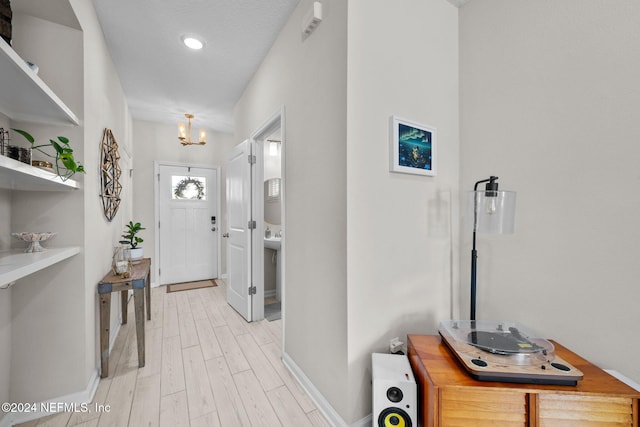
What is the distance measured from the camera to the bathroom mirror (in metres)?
3.82

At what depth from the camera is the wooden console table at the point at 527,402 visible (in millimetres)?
1020

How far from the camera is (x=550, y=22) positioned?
1498 millimetres

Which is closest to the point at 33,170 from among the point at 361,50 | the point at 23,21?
the point at 23,21

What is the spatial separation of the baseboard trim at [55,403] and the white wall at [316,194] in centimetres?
129

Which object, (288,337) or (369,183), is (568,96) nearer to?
(369,183)

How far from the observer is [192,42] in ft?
7.55

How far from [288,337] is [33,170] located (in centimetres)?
179

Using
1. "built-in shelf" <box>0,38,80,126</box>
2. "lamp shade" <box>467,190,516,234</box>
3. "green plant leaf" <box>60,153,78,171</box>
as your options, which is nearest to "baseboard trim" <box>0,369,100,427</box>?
"green plant leaf" <box>60,153,78,171</box>

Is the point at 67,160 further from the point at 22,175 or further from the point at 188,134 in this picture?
the point at 188,134

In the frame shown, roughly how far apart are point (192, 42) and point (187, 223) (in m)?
2.87

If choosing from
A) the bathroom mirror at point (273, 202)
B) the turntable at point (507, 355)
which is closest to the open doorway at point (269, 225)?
the bathroom mirror at point (273, 202)

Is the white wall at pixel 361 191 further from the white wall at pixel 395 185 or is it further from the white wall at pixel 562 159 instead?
the white wall at pixel 562 159

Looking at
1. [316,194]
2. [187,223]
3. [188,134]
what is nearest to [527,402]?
[316,194]

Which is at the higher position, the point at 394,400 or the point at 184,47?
the point at 184,47
